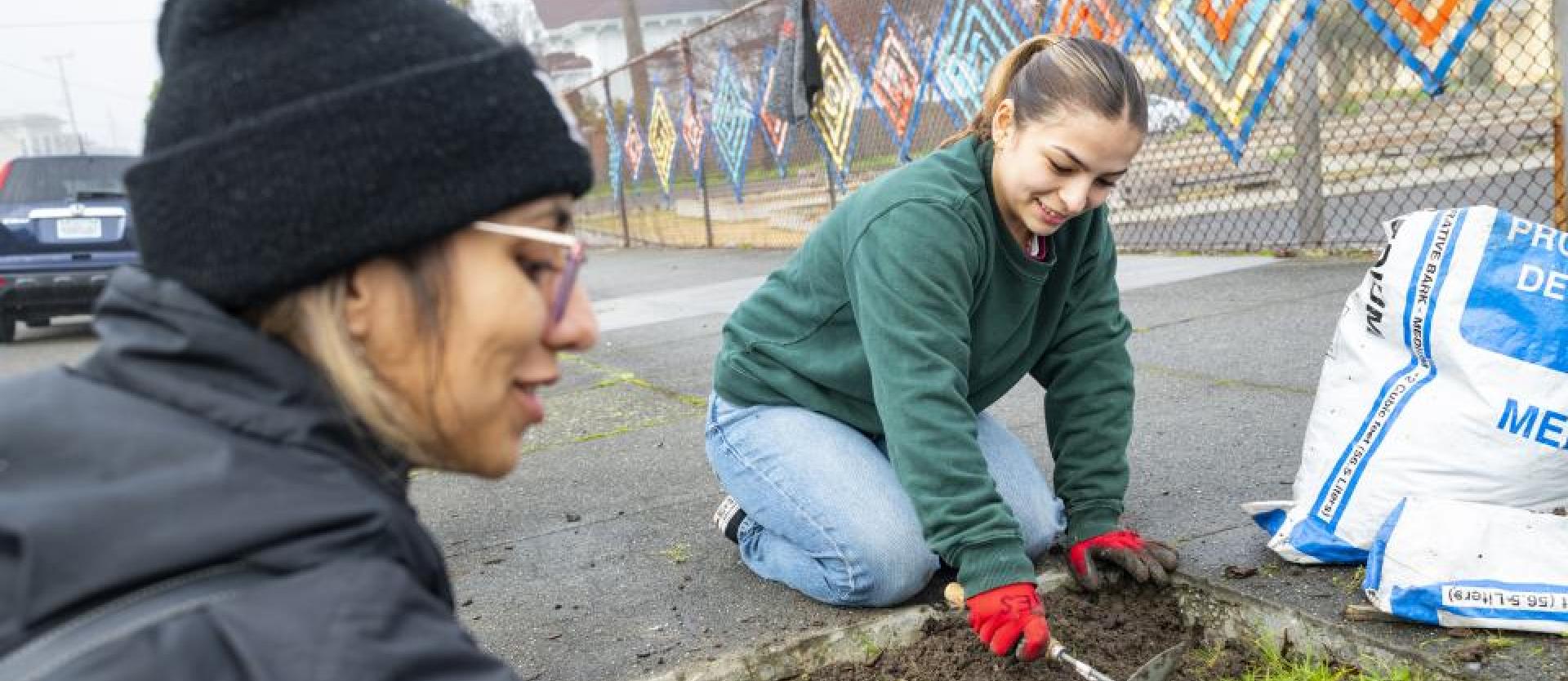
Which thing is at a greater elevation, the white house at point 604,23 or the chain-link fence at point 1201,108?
the white house at point 604,23

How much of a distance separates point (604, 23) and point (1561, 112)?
51418mm

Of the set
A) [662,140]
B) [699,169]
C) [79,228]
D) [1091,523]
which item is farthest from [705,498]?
[662,140]

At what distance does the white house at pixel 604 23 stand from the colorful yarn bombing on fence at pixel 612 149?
35.0m

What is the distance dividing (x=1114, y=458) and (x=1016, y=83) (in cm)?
84

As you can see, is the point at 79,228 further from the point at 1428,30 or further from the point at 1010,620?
the point at 1010,620

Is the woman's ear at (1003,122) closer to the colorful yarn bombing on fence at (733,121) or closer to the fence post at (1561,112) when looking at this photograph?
the fence post at (1561,112)

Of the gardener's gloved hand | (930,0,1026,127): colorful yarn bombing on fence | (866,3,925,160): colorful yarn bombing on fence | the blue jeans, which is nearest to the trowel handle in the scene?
the gardener's gloved hand

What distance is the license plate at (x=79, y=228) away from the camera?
966 centimetres

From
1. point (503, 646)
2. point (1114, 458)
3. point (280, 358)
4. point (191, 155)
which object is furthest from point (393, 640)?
point (1114, 458)

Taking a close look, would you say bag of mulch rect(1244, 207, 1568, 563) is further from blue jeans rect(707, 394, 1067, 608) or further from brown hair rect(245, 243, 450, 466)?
brown hair rect(245, 243, 450, 466)

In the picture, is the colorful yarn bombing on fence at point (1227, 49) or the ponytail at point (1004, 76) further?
the colorful yarn bombing on fence at point (1227, 49)

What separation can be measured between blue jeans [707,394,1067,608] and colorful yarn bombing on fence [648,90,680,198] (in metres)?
11.0

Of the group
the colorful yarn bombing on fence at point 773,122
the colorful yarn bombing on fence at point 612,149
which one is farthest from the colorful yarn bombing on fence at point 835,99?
the colorful yarn bombing on fence at point 612,149

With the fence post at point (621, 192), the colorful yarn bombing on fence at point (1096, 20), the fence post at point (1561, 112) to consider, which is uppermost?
the colorful yarn bombing on fence at point (1096, 20)
